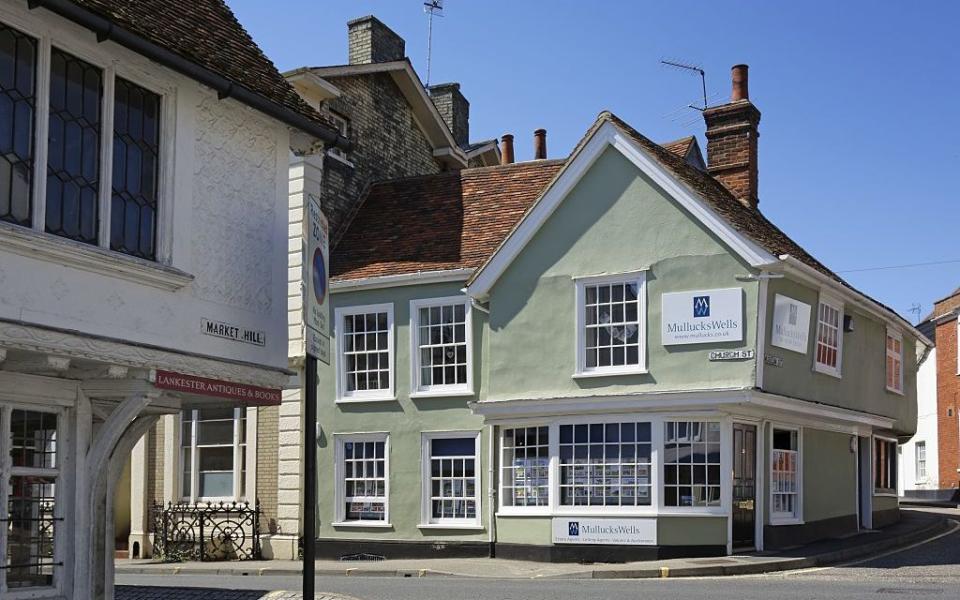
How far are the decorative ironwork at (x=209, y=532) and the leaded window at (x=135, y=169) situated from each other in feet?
47.2

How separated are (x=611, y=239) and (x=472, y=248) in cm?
370

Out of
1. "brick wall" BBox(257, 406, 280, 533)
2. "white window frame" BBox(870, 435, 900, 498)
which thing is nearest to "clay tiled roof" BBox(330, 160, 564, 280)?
"brick wall" BBox(257, 406, 280, 533)

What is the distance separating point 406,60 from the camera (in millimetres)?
29672

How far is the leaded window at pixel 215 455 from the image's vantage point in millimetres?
25375

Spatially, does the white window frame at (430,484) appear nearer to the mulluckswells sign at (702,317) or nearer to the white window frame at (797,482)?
the mulluckswells sign at (702,317)

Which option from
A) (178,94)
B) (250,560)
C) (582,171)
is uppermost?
(582,171)

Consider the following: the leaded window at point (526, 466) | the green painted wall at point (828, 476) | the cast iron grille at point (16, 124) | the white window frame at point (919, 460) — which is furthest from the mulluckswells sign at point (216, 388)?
the white window frame at point (919, 460)

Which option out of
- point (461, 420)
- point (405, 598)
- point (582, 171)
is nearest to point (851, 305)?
point (582, 171)

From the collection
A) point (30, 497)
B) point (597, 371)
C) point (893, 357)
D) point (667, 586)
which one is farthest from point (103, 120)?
point (893, 357)

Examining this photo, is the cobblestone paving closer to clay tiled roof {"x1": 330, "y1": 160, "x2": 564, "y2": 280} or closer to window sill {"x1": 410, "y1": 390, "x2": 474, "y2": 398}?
window sill {"x1": 410, "y1": 390, "x2": 474, "y2": 398}

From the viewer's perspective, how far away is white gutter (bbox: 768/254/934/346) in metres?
21.2

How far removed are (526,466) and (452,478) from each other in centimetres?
189

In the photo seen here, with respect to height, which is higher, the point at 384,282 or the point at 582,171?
the point at 582,171

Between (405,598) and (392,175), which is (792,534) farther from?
(392,175)
